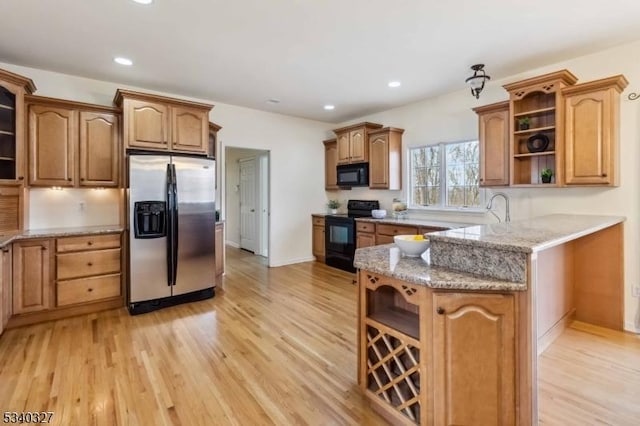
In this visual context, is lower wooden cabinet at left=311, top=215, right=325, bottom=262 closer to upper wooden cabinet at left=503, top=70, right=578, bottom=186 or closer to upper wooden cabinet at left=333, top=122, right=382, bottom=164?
upper wooden cabinet at left=333, top=122, right=382, bottom=164

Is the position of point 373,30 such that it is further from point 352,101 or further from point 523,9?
point 352,101

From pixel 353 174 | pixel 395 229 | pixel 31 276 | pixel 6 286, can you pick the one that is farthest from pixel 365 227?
pixel 6 286

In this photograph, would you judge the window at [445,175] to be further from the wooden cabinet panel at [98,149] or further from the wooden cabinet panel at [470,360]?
the wooden cabinet panel at [98,149]

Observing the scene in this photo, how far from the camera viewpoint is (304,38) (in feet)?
9.66

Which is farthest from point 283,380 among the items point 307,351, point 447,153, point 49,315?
point 447,153

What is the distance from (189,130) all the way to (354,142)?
2.71 metres

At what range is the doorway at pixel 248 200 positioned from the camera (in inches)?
262

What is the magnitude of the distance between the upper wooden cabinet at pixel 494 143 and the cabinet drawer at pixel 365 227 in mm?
1673

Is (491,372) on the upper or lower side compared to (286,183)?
lower

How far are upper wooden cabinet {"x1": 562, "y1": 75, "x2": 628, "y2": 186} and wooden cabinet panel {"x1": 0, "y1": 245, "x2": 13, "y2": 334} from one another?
5.24m

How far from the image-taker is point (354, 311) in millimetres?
3588

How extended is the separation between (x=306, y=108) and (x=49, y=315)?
4.32m

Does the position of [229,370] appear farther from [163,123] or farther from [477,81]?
[477,81]

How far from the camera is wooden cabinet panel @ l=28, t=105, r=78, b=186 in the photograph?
344 cm
